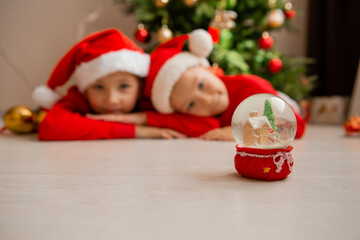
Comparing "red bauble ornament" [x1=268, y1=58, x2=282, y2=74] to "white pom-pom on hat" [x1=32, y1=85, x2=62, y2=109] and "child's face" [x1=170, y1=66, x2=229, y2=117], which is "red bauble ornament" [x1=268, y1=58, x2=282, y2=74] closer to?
"child's face" [x1=170, y1=66, x2=229, y2=117]

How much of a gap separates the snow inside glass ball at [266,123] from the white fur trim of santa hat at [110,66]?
92 cm

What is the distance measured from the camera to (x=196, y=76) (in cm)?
151

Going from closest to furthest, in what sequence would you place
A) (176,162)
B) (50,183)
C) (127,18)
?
(50,183), (176,162), (127,18)

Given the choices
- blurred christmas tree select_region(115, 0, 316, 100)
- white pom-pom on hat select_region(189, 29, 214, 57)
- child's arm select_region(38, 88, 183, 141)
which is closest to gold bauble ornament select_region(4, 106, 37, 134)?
child's arm select_region(38, 88, 183, 141)

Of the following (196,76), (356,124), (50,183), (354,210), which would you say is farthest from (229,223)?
(356,124)

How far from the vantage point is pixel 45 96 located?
171cm

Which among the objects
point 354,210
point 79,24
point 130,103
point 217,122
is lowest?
point 217,122

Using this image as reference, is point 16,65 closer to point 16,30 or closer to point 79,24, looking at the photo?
point 16,30

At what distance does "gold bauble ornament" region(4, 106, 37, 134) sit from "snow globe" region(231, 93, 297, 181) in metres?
1.42

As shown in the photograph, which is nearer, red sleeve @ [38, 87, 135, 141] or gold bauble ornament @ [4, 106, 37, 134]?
red sleeve @ [38, 87, 135, 141]

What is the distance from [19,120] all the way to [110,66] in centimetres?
65

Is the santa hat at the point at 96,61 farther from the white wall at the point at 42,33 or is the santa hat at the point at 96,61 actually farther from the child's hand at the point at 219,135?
the white wall at the point at 42,33

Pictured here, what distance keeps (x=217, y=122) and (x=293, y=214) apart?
1.13 metres

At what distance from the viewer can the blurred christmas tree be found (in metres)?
2.01
